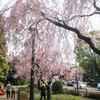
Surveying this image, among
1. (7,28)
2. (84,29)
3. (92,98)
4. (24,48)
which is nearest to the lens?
(7,28)

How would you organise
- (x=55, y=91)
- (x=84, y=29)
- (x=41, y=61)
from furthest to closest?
(x=55, y=91) < (x=41, y=61) < (x=84, y=29)

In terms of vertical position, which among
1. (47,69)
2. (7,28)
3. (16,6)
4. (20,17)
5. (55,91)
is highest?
(16,6)

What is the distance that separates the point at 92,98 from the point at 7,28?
435 inches

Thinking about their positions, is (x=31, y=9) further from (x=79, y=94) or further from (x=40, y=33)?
(x=79, y=94)

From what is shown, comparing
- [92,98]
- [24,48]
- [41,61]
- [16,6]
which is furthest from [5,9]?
[92,98]

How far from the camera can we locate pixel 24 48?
325 inches

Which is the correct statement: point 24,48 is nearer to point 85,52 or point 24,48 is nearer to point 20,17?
point 20,17

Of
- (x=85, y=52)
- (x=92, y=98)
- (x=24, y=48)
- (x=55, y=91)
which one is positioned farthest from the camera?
(x=85, y=52)

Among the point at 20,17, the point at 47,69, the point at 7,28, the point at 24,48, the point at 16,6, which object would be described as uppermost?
the point at 16,6

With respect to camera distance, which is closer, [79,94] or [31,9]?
[31,9]

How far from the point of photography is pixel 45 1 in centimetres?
637

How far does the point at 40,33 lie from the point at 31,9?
1.66 metres

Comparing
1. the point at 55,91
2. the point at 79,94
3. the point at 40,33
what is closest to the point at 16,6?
the point at 40,33

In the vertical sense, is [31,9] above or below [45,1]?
below
